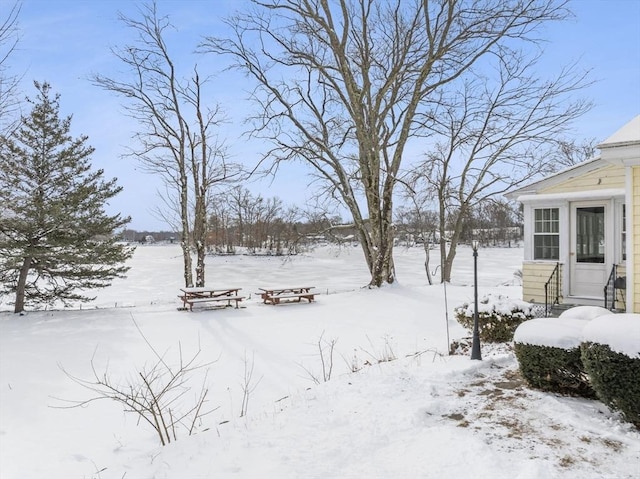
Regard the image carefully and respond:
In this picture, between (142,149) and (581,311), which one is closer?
(581,311)

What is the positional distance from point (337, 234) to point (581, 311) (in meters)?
12.7

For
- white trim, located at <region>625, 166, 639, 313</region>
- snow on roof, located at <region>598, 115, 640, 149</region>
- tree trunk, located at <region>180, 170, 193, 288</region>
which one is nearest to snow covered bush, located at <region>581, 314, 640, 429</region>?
white trim, located at <region>625, 166, 639, 313</region>

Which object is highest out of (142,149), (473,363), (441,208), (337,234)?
(142,149)

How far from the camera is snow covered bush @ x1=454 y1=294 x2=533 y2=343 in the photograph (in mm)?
7410

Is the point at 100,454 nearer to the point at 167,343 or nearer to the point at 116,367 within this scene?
the point at 116,367

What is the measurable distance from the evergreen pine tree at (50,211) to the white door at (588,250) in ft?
41.0

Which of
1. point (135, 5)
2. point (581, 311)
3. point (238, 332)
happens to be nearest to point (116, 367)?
point (238, 332)

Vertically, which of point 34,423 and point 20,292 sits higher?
point 20,292

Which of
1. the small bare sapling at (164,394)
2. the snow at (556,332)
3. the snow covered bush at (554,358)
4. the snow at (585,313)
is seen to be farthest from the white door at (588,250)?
the small bare sapling at (164,394)

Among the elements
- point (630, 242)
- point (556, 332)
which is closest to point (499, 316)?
point (630, 242)

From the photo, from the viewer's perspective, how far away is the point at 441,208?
20438mm

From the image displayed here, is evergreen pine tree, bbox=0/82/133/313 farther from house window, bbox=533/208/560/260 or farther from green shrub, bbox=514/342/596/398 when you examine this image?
house window, bbox=533/208/560/260

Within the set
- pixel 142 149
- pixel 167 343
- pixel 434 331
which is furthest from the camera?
pixel 142 149

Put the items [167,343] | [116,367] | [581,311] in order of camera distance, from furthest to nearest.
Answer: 1. [167,343]
2. [116,367]
3. [581,311]
